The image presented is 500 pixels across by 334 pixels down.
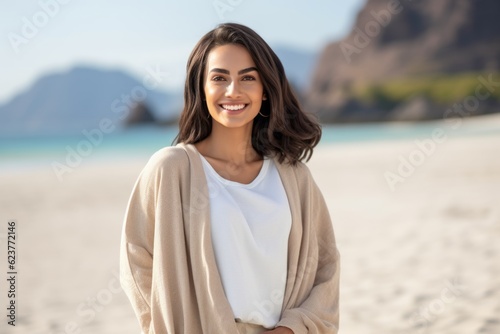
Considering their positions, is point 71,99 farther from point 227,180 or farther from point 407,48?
point 227,180

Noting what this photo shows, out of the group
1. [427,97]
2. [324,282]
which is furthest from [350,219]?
[427,97]

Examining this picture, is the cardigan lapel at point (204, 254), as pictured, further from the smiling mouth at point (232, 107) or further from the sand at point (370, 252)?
the sand at point (370, 252)

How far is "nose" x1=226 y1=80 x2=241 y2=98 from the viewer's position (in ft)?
8.40

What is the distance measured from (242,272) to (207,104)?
0.72 meters

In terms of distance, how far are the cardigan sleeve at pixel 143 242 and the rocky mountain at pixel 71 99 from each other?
98145mm

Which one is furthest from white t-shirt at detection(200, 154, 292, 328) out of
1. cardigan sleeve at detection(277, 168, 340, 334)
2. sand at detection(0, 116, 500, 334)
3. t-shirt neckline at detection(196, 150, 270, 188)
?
sand at detection(0, 116, 500, 334)

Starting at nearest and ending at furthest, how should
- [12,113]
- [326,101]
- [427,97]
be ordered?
1. [427,97]
2. [326,101]
3. [12,113]

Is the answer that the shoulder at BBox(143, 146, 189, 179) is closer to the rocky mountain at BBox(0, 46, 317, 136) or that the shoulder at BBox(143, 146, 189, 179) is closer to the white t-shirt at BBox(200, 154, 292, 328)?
the white t-shirt at BBox(200, 154, 292, 328)

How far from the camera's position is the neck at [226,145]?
2725mm

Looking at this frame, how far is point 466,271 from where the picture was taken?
6.06 meters

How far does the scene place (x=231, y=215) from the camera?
2.52m

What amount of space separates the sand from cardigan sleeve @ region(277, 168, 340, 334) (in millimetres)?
2019

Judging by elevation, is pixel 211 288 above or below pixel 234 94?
below

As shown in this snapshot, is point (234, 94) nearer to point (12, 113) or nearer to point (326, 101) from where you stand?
point (326, 101)
